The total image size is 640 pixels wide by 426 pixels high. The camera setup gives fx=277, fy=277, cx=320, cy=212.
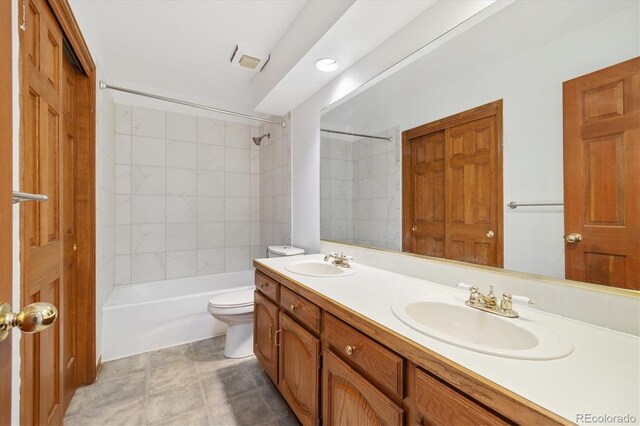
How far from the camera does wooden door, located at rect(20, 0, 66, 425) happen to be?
2.46ft

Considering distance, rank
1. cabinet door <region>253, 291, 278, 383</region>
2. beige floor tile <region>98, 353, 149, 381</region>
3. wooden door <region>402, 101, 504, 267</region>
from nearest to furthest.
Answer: wooden door <region>402, 101, 504, 267</region>, cabinet door <region>253, 291, 278, 383</region>, beige floor tile <region>98, 353, 149, 381</region>

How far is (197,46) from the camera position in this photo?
6.85ft

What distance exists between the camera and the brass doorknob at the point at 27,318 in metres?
0.49

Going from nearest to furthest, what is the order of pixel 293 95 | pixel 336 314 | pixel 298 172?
pixel 336 314 → pixel 293 95 → pixel 298 172

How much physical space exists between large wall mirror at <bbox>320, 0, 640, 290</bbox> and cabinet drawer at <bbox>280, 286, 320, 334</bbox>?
25.2 inches

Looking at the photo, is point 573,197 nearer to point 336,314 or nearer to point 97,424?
point 336,314

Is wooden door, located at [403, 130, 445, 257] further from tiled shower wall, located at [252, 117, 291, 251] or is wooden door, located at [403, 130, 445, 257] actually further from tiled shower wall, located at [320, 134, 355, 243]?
tiled shower wall, located at [252, 117, 291, 251]

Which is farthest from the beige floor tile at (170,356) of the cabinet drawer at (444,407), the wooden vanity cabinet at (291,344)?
the cabinet drawer at (444,407)

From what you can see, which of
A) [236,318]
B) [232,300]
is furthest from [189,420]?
[232,300]

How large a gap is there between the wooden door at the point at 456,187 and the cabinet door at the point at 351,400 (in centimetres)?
69

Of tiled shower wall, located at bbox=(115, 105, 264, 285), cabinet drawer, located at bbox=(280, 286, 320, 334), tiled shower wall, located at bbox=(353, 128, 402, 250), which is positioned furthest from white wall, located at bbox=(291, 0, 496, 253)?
tiled shower wall, located at bbox=(115, 105, 264, 285)

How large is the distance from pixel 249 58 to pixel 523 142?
2.02m

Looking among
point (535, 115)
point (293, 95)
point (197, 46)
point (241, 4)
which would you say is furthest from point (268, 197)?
point (535, 115)

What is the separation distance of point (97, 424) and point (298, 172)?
2.09 metres
